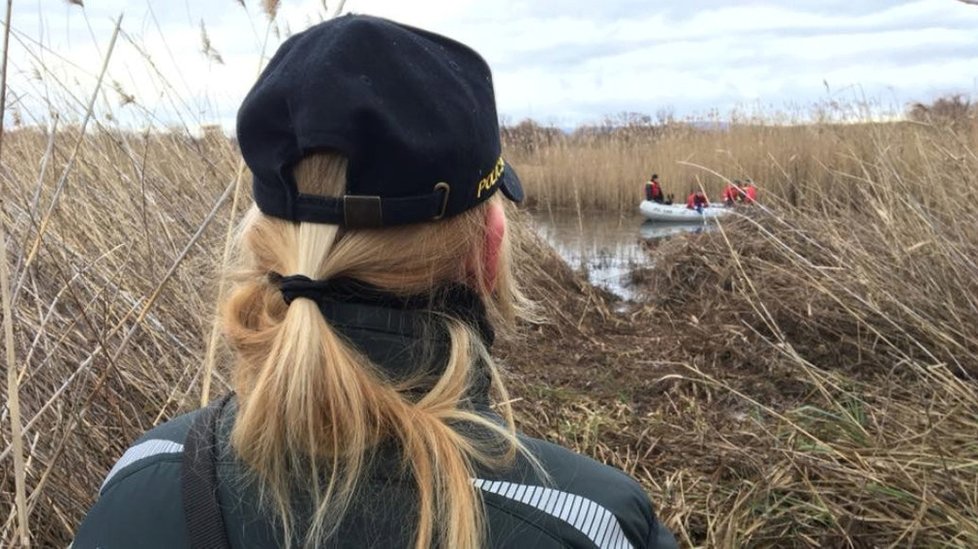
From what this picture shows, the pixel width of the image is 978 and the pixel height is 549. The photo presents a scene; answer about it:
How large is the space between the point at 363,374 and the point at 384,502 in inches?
5.0

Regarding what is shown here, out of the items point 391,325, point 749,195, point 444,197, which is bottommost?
point 749,195

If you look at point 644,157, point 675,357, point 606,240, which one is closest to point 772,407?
point 675,357

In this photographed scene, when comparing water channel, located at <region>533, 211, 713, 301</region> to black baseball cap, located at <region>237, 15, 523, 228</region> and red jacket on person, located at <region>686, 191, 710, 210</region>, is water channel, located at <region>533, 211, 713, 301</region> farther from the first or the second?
black baseball cap, located at <region>237, 15, 523, 228</region>

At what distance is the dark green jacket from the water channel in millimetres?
5571

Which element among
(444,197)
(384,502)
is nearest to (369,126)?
(444,197)

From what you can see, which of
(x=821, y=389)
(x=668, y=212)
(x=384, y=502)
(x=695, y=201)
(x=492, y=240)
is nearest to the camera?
(x=384, y=502)

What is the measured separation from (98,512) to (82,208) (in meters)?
2.06

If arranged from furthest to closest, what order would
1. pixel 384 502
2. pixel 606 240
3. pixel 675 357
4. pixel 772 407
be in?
pixel 606 240 < pixel 675 357 < pixel 772 407 < pixel 384 502

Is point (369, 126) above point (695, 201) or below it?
above

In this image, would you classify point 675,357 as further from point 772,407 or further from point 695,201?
point 695,201

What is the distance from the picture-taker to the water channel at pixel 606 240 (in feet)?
25.1

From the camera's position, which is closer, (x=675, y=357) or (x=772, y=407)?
(x=772, y=407)

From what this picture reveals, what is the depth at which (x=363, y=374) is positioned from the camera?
0.78 metres

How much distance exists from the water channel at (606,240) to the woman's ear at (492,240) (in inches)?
212
